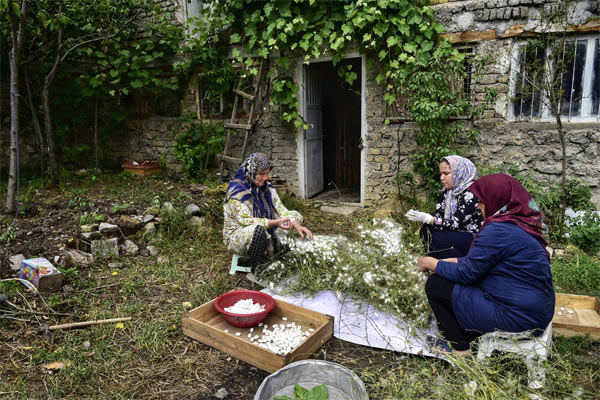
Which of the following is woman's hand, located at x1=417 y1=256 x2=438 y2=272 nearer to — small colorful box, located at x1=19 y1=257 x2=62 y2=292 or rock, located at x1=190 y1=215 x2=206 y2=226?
small colorful box, located at x1=19 y1=257 x2=62 y2=292

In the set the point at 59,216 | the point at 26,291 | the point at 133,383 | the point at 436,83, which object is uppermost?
the point at 436,83

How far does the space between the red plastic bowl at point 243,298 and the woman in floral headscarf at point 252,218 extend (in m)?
0.59

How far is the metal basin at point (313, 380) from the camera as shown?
2.34 m

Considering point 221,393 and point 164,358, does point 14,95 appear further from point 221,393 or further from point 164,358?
point 221,393

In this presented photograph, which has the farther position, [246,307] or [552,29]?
[552,29]

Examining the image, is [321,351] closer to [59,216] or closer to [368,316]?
[368,316]

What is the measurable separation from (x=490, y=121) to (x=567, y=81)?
0.98 m

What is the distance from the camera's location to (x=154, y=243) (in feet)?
16.0

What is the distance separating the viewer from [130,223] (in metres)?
5.02

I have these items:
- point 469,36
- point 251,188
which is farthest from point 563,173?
point 251,188

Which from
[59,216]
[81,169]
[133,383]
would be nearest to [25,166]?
[81,169]

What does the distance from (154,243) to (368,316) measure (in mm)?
2778

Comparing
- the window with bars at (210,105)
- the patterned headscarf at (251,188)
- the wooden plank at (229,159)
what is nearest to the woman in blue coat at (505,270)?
the patterned headscarf at (251,188)

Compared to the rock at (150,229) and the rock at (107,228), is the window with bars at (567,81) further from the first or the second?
the rock at (107,228)
